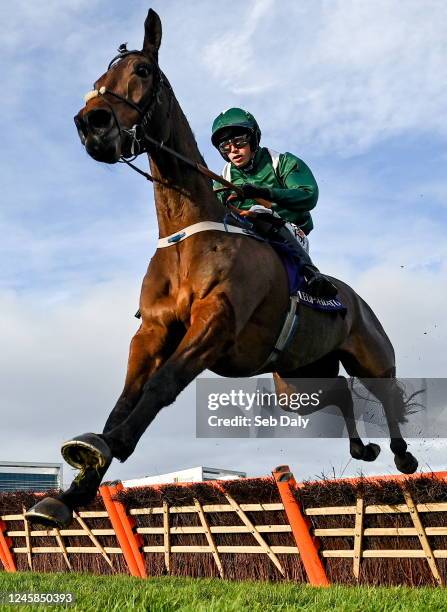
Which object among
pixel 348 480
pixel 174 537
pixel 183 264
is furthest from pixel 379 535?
pixel 183 264

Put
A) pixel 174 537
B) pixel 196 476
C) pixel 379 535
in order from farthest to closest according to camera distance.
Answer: pixel 196 476 < pixel 174 537 < pixel 379 535

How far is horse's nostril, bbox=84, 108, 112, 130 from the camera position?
4.48 meters

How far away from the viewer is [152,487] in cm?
1184

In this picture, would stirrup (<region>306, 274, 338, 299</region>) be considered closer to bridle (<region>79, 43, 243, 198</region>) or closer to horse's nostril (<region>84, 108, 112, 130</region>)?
bridle (<region>79, 43, 243, 198</region>)

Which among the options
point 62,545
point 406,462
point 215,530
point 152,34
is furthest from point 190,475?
point 152,34

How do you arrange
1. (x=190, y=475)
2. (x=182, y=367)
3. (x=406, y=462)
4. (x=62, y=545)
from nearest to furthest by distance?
(x=182, y=367) → (x=406, y=462) → (x=62, y=545) → (x=190, y=475)

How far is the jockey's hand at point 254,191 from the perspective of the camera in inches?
214

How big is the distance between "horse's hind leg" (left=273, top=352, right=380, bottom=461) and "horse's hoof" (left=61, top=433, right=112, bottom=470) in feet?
8.62

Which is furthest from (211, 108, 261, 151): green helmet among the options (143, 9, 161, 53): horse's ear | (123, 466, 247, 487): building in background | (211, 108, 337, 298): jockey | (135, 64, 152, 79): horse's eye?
(123, 466, 247, 487): building in background

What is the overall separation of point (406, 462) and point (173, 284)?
135 inches

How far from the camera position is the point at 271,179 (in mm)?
5957

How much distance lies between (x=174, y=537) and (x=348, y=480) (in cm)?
362

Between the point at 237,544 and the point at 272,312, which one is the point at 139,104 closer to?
the point at 272,312

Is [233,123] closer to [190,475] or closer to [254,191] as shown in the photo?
[254,191]
